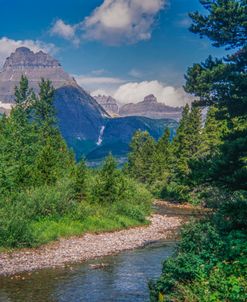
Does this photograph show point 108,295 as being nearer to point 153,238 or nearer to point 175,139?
point 153,238

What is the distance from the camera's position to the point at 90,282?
76.9 ft

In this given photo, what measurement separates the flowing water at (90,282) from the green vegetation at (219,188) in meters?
3.92

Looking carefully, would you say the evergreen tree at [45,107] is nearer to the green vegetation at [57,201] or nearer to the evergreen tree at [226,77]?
the green vegetation at [57,201]

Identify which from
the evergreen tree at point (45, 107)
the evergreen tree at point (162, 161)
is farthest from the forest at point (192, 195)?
the evergreen tree at point (162, 161)

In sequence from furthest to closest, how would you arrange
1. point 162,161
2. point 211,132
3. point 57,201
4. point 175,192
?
point 162,161 → point 175,192 → point 211,132 → point 57,201

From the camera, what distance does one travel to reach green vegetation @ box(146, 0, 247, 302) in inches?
543

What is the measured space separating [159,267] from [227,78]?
12239 millimetres

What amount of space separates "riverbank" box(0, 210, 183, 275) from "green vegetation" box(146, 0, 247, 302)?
28.4 ft

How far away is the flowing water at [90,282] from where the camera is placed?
67.5 feet

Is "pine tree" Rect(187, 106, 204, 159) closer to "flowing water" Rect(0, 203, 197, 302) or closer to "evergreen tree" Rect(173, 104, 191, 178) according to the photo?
"evergreen tree" Rect(173, 104, 191, 178)

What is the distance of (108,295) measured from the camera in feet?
69.3

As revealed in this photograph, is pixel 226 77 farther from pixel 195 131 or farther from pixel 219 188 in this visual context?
pixel 195 131

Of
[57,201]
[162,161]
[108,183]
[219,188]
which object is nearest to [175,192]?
[162,161]

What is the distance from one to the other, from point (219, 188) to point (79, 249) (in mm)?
12624
